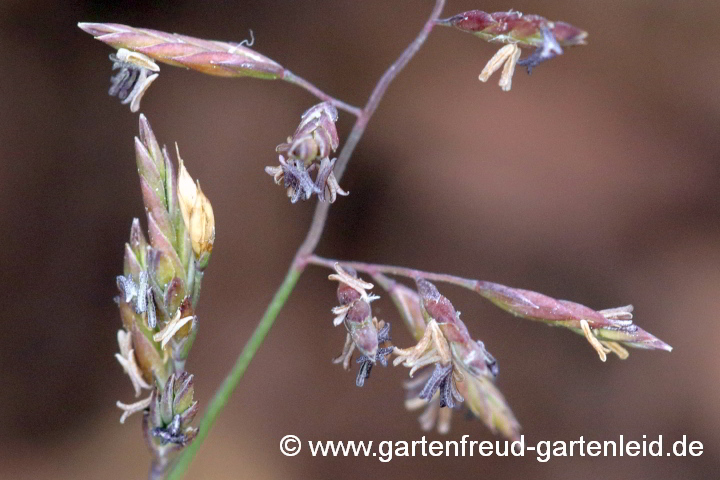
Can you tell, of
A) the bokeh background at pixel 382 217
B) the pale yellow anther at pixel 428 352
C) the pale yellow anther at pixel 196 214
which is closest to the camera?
the pale yellow anther at pixel 428 352

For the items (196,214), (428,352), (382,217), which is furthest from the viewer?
(382,217)

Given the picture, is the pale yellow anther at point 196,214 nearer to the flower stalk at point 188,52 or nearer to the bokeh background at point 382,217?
the flower stalk at point 188,52

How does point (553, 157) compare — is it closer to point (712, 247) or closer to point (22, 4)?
point (712, 247)

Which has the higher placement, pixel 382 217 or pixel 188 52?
pixel 188 52

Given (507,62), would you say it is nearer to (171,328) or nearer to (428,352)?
(428,352)

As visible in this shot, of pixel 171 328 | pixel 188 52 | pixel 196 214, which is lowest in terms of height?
pixel 171 328

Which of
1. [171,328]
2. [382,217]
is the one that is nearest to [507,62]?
[171,328]

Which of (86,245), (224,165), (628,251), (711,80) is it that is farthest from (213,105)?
(711,80)

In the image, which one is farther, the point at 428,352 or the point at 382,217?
the point at 382,217

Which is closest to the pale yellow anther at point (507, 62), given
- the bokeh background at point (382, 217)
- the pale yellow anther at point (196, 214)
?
the pale yellow anther at point (196, 214)

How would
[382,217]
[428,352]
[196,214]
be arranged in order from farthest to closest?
[382,217], [196,214], [428,352]
